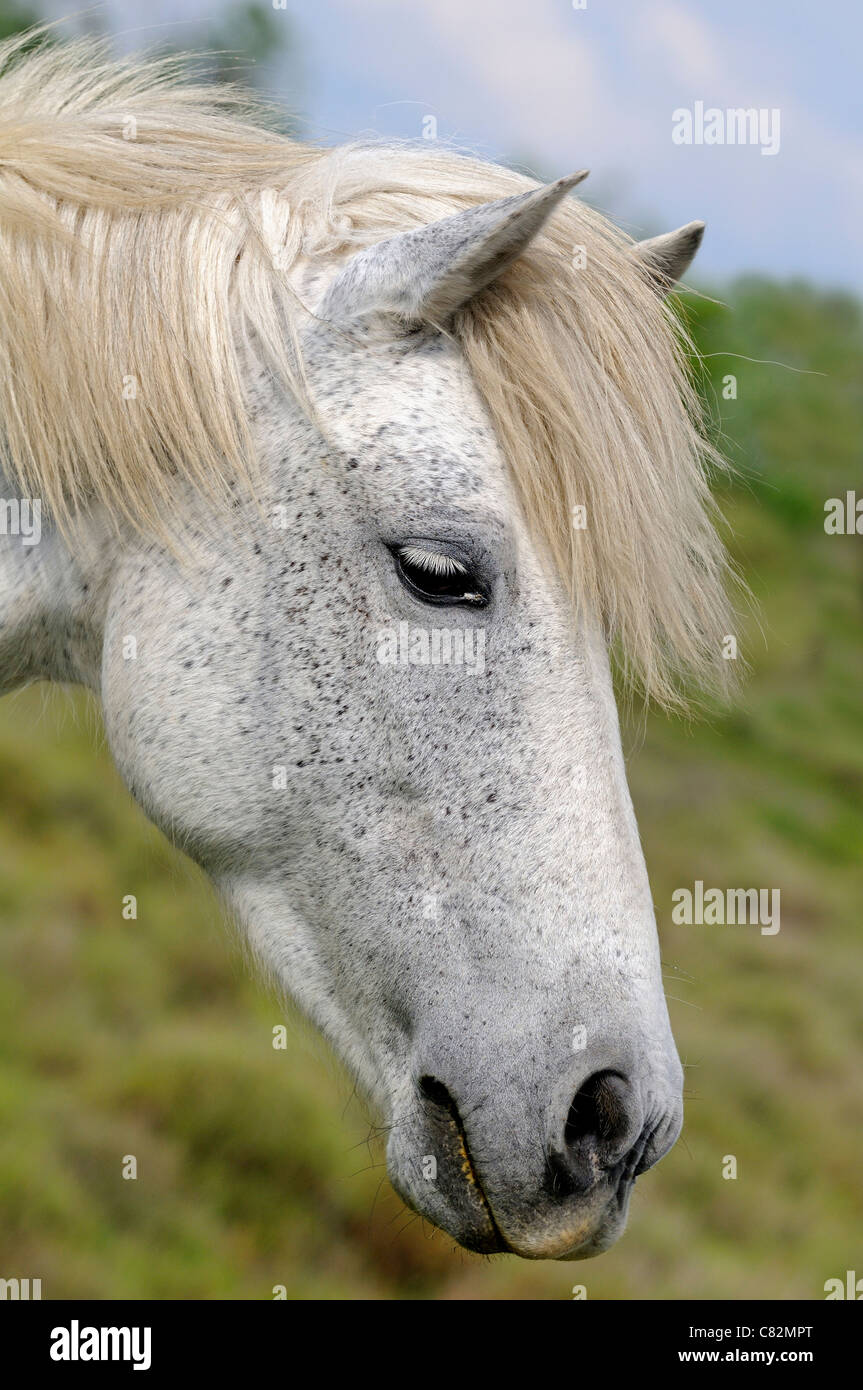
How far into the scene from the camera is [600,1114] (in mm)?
1640

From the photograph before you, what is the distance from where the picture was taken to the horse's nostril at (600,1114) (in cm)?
162

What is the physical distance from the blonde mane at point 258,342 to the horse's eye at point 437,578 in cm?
16

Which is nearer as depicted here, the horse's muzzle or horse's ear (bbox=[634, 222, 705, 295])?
the horse's muzzle

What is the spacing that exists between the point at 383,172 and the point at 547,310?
452 millimetres

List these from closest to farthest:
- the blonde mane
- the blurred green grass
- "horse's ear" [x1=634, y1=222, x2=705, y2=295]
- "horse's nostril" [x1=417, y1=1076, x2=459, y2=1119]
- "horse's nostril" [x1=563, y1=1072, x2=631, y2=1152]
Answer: "horse's nostril" [x1=563, y1=1072, x2=631, y2=1152], "horse's nostril" [x1=417, y1=1076, x2=459, y2=1119], the blonde mane, "horse's ear" [x1=634, y1=222, x2=705, y2=295], the blurred green grass

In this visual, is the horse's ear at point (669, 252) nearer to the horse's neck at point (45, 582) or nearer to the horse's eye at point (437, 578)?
the horse's eye at point (437, 578)

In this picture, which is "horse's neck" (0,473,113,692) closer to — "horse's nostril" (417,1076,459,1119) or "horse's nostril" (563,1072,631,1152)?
"horse's nostril" (417,1076,459,1119)

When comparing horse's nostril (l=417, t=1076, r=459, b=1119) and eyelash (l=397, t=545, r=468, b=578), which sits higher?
eyelash (l=397, t=545, r=468, b=578)

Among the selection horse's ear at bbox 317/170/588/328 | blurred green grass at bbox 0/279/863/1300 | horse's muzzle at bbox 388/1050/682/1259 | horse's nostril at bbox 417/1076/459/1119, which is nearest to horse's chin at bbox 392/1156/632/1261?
horse's muzzle at bbox 388/1050/682/1259

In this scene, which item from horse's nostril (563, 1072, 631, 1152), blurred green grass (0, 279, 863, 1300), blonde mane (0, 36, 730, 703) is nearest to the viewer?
horse's nostril (563, 1072, 631, 1152)

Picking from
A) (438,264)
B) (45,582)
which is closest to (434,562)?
(438,264)

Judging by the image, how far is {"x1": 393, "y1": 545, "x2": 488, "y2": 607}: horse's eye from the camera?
1742mm

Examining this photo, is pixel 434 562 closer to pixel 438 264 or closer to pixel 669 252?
pixel 438 264

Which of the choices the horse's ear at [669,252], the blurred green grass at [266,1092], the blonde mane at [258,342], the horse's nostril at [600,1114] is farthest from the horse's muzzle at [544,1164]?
the horse's ear at [669,252]
